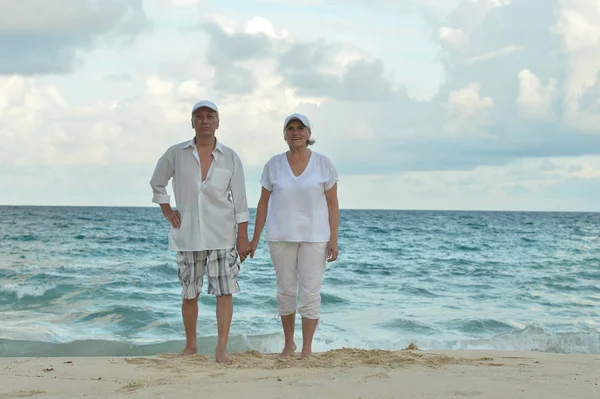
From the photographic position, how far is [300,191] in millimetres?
5004

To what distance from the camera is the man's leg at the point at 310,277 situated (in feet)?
16.5

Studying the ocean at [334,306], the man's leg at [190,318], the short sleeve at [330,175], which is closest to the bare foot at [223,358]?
the man's leg at [190,318]

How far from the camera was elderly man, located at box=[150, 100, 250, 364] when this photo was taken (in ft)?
16.3

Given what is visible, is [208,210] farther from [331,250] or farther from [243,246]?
[331,250]

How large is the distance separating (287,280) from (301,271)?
0.45 feet

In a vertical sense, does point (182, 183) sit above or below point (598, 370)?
above

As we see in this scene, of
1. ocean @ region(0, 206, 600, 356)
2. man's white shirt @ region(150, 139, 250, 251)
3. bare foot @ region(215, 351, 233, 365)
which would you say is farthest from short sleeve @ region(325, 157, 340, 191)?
ocean @ region(0, 206, 600, 356)

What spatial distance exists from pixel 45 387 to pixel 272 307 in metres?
5.91

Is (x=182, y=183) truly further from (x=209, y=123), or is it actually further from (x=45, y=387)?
(x=45, y=387)

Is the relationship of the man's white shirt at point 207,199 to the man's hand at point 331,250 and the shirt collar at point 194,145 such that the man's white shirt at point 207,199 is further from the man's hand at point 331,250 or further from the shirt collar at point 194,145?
the man's hand at point 331,250

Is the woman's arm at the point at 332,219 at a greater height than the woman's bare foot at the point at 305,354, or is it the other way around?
the woman's arm at the point at 332,219

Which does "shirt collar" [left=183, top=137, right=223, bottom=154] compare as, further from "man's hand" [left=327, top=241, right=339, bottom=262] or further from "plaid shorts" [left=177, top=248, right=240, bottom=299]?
"man's hand" [left=327, top=241, right=339, bottom=262]

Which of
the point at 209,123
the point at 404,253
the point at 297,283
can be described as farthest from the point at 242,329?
the point at 404,253

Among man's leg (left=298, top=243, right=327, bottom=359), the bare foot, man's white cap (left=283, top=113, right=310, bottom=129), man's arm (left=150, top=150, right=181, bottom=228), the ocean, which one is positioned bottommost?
the ocean
